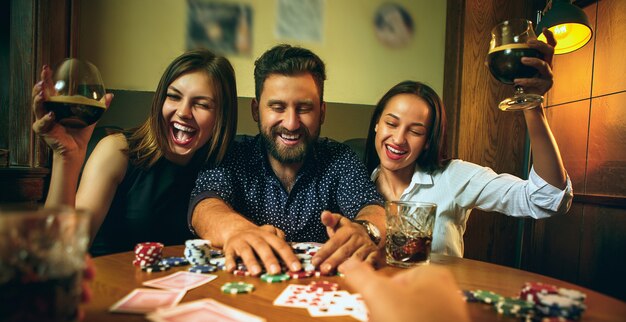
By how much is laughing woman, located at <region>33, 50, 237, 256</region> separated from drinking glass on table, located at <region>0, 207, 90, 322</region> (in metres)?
1.37

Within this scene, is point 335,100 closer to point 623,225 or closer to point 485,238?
point 485,238

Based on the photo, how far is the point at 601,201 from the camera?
9.61ft

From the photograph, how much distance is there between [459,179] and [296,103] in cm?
88

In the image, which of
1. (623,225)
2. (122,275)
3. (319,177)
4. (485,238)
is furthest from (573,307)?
(485,238)

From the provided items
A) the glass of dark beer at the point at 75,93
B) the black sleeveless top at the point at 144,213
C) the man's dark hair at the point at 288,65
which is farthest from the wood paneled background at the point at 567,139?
the glass of dark beer at the point at 75,93

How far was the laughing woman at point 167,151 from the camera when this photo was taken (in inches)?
73.5

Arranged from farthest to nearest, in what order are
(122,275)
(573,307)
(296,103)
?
1. (296,103)
2. (122,275)
3. (573,307)

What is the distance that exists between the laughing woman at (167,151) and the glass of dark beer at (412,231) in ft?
3.25

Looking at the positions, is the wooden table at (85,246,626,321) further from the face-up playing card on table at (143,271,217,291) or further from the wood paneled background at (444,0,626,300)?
the wood paneled background at (444,0,626,300)

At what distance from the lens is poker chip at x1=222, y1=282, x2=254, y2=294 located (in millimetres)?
896

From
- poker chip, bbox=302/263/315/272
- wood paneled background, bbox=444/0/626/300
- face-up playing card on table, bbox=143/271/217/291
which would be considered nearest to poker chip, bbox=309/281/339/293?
poker chip, bbox=302/263/315/272

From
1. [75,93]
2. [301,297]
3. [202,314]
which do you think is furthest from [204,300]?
[75,93]

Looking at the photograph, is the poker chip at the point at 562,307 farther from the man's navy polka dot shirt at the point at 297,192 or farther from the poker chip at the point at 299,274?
the man's navy polka dot shirt at the point at 297,192

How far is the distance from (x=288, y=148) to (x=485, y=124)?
2.26 m
